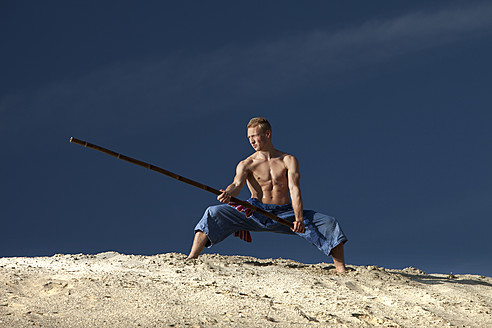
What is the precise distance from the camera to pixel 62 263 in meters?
7.08

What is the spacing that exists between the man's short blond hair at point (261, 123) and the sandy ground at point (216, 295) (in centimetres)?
170

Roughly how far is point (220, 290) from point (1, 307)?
6.36ft

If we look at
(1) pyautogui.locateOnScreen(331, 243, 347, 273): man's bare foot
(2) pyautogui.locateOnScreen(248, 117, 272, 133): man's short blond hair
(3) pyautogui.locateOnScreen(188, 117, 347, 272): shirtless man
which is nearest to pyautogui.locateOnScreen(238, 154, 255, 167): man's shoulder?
(3) pyautogui.locateOnScreen(188, 117, 347, 272): shirtless man

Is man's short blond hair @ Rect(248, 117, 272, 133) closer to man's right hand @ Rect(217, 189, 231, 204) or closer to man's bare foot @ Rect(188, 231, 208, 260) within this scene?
man's right hand @ Rect(217, 189, 231, 204)

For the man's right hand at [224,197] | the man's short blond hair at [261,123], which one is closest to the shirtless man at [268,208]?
the man's short blond hair at [261,123]

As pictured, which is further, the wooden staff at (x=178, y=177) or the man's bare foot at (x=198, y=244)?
the man's bare foot at (x=198, y=244)

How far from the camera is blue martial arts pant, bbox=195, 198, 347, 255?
7387 millimetres

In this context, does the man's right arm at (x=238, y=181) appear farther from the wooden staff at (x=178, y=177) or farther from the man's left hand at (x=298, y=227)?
the man's left hand at (x=298, y=227)

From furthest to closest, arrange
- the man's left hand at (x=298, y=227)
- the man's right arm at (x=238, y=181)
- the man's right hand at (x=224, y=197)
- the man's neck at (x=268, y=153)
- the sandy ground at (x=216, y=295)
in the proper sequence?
the man's neck at (x=268, y=153) < the man's right arm at (x=238, y=181) < the man's left hand at (x=298, y=227) < the man's right hand at (x=224, y=197) < the sandy ground at (x=216, y=295)

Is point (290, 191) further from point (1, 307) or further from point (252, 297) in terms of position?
point (1, 307)

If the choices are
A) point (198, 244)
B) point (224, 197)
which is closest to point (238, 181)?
point (224, 197)

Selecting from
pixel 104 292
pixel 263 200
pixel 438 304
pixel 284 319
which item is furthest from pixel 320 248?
pixel 104 292

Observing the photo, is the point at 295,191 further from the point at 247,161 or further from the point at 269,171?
the point at 247,161

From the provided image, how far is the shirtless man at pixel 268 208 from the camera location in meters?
7.39
